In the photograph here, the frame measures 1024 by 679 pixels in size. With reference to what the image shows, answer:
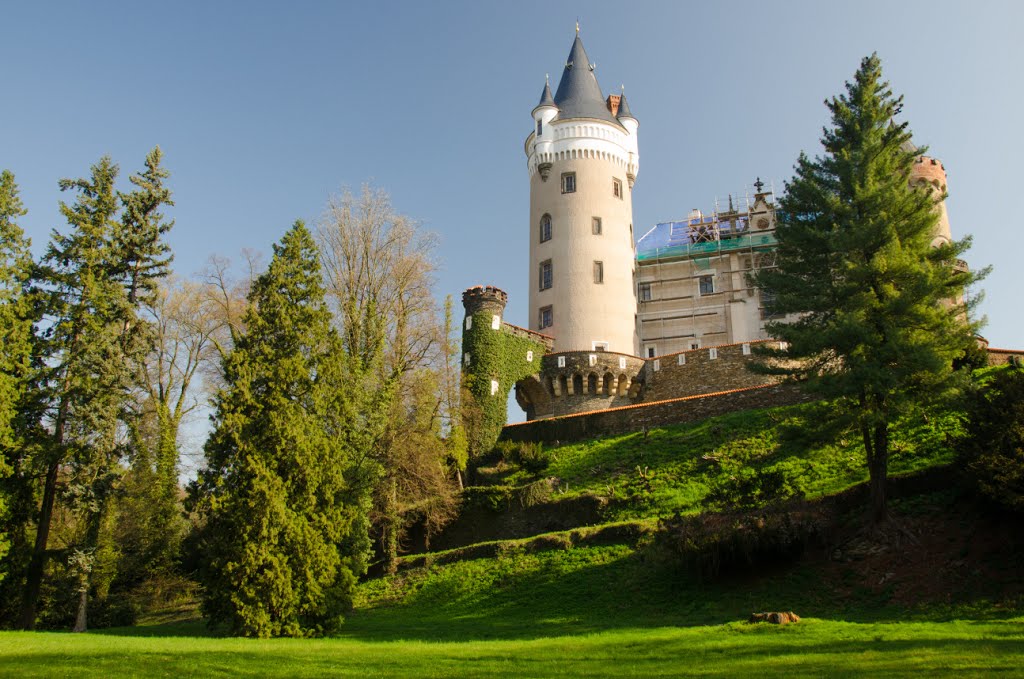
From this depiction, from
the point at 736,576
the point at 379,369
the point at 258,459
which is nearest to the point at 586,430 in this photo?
the point at 379,369

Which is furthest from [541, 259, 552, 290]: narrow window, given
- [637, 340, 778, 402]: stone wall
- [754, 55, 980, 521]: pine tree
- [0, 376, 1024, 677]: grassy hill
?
[754, 55, 980, 521]: pine tree

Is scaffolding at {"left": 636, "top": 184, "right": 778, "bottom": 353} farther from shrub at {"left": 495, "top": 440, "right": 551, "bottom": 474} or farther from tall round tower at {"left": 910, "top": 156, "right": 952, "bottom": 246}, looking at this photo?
shrub at {"left": 495, "top": 440, "right": 551, "bottom": 474}

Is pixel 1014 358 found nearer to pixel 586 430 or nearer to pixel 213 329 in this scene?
pixel 586 430

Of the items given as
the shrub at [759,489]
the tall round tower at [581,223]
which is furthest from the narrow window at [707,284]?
the shrub at [759,489]

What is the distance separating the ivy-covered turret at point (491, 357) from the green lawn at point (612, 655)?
63.5 ft

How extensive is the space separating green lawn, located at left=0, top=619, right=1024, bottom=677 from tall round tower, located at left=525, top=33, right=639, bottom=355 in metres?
26.0

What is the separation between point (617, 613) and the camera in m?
17.2

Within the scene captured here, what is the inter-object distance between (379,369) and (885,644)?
1885cm

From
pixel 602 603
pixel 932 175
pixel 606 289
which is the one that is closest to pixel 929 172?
pixel 932 175

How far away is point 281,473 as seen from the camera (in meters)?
17.4

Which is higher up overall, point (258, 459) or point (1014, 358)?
point (1014, 358)

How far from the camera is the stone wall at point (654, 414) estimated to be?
90.9 feet

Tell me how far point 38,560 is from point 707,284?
1378 inches

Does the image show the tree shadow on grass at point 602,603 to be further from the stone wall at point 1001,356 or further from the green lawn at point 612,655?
the stone wall at point 1001,356
